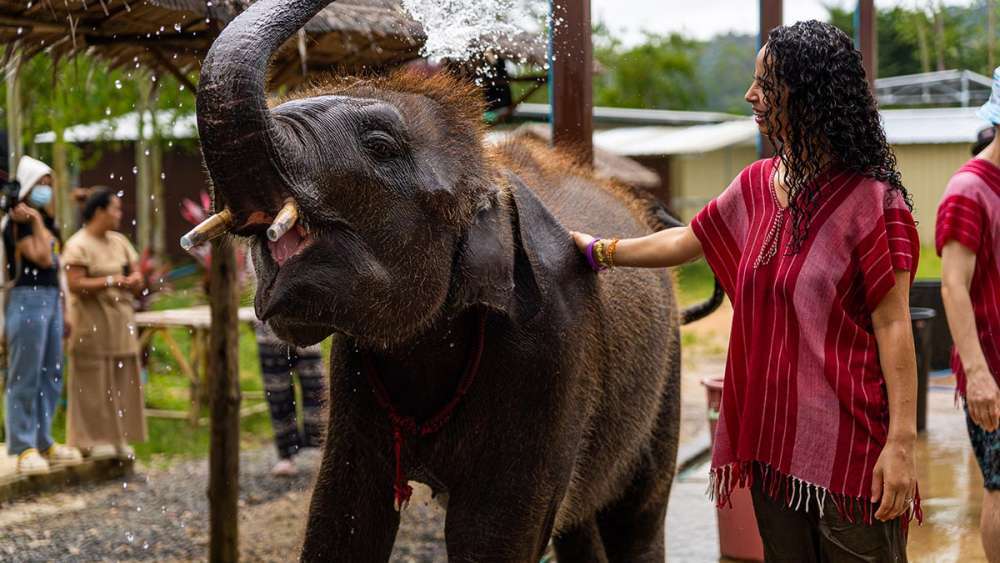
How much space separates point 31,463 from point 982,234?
6.04 meters

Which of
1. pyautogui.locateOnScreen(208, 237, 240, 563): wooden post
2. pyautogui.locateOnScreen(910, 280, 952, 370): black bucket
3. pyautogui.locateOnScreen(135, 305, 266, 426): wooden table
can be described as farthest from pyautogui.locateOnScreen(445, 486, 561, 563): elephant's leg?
pyautogui.locateOnScreen(910, 280, 952, 370): black bucket

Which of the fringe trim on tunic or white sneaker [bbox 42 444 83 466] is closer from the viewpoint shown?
the fringe trim on tunic

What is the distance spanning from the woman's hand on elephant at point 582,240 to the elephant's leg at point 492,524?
0.72 m

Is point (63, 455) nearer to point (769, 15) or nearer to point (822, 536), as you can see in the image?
point (769, 15)

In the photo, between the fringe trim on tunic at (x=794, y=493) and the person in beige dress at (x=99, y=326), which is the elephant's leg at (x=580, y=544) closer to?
the fringe trim on tunic at (x=794, y=493)

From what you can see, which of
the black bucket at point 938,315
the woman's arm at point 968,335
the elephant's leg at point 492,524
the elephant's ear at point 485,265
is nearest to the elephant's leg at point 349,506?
the elephant's leg at point 492,524

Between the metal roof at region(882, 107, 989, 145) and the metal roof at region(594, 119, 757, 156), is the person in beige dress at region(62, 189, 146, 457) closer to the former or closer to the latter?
the metal roof at region(594, 119, 757, 156)

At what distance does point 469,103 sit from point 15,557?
4489 millimetres

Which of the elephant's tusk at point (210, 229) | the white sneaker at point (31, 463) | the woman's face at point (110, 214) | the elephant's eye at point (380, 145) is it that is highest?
the elephant's eye at point (380, 145)

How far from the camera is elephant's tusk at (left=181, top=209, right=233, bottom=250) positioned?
2.39 meters

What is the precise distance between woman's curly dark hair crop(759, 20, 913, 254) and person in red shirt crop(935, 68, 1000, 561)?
4.12 feet

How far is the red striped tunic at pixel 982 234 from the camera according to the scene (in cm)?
406

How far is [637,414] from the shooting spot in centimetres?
392

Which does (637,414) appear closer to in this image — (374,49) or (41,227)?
(374,49)
